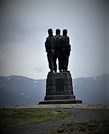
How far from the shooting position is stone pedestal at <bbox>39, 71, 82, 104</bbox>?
23.7m

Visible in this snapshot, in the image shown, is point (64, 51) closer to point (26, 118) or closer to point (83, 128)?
point (26, 118)

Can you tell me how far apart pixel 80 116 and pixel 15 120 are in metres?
2.54

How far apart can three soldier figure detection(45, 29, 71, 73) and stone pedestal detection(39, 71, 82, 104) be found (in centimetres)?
85

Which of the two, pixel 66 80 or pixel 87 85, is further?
pixel 87 85

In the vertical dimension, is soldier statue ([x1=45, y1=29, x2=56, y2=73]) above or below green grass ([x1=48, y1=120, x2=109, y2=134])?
above

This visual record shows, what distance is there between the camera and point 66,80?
24.3 meters

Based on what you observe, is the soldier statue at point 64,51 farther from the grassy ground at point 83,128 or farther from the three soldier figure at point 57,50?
the grassy ground at point 83,128

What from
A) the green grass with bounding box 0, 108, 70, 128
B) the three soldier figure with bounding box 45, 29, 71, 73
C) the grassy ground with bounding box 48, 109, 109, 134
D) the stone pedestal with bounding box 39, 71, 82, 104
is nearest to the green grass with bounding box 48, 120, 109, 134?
the grassy ground with bounding box 48, 109, 109, 134

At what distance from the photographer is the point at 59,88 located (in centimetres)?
2422

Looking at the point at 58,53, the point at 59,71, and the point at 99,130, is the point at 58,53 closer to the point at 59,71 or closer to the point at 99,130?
the point at 59,71

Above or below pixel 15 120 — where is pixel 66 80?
above

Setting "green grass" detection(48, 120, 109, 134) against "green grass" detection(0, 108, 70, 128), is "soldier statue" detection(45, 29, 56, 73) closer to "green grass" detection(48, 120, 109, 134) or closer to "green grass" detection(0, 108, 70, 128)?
"green grass" detection(0, 108, 70, 128)

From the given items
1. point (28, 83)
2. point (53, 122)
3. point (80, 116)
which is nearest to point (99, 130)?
point (53, 122)

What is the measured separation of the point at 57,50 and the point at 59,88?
2877mm
